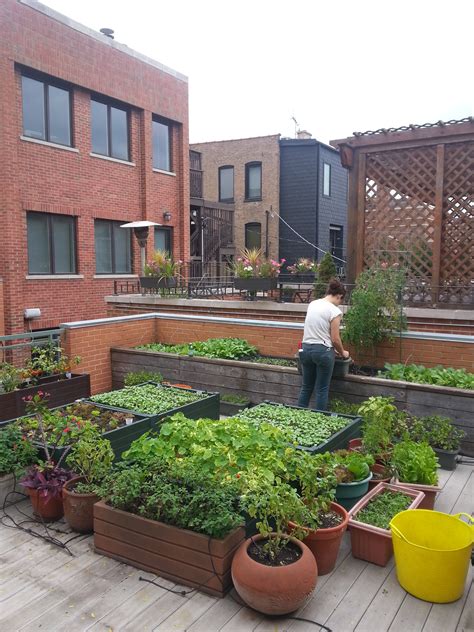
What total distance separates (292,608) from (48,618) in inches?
56.1

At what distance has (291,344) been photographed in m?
8.05

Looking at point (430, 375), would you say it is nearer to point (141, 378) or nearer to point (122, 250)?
point (141, 378)

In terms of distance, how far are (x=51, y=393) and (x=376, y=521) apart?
423 centimetres

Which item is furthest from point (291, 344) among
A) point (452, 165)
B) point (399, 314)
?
point (452, 165)

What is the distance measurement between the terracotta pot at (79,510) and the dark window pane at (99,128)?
489 inches

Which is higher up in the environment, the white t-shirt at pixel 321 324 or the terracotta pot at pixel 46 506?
the white t-shirt at pixel 321 324

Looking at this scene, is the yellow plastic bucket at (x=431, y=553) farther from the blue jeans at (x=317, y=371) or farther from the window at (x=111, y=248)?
the window at (x=111, y=248)

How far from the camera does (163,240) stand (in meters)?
17.3

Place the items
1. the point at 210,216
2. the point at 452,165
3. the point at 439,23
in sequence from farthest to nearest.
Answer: the point at 210,216 < the point at 452,165 < the point at 439,23

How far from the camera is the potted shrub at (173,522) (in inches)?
125

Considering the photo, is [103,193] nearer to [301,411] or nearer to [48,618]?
[301,411]


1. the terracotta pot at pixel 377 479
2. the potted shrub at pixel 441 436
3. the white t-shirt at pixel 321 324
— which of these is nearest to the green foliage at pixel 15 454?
the terracotta pot at pixel 377 479

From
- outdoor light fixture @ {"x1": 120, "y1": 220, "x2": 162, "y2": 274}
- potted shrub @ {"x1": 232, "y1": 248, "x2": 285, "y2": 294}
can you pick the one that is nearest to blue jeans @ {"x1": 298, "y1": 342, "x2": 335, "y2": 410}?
potted shrub @ {"x1": 232, "y1": 248, "x2": 285, "y2": 294}

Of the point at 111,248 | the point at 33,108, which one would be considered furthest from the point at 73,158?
the point at 111,248
